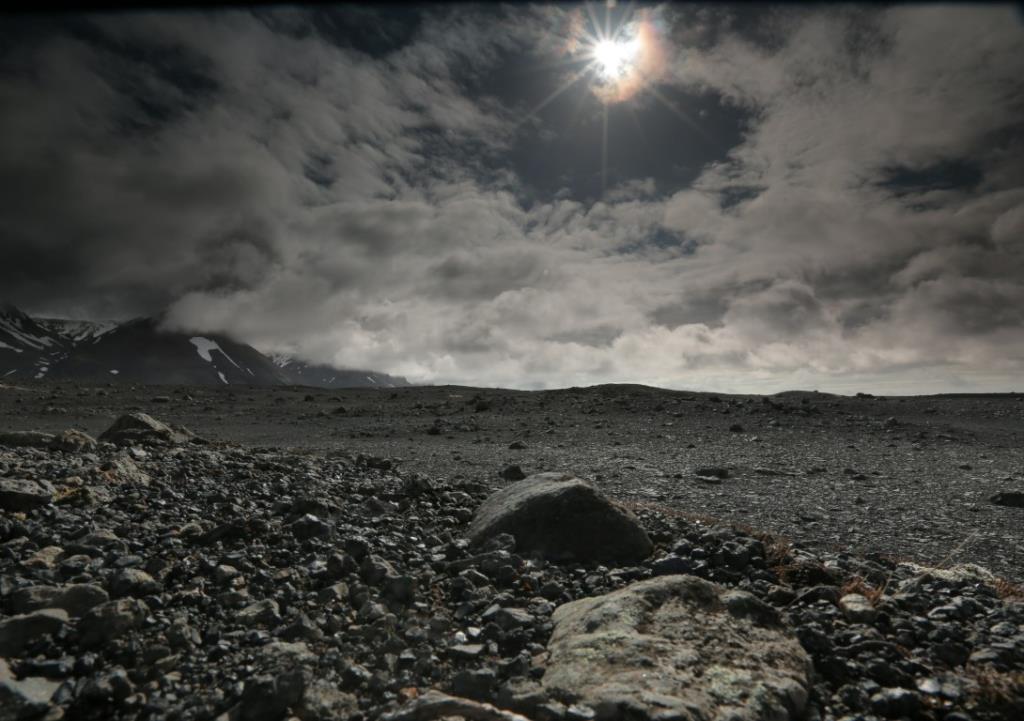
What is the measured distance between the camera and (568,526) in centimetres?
666

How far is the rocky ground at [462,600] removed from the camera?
12.0 feet

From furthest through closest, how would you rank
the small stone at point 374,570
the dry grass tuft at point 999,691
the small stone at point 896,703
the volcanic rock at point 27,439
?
the volcanic rock at point 27,439, the small stone at point 374,570, the small stone at point 896,703, the dry grass tuft at point 999,691

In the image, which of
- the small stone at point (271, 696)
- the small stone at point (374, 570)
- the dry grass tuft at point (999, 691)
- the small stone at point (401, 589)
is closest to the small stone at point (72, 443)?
the small stone at point (374, 570)

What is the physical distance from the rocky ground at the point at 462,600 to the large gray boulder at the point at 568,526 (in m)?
0.05

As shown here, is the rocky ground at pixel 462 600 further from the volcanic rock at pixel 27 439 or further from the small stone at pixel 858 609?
the volcanic rock at pixel 27 439

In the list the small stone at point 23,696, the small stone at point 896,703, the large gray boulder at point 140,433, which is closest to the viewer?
the small stone at point 23,696

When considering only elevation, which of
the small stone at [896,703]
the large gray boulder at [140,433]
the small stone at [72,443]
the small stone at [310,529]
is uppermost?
the large gray boulder at [140,433]

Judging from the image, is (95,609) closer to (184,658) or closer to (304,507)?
(184,658)

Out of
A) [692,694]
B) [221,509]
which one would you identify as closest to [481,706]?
[692,694]

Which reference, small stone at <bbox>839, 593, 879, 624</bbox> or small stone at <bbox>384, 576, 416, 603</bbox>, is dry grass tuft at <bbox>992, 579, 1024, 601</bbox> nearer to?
small stone at <bbox>839, 593, 879, 624</bbox>

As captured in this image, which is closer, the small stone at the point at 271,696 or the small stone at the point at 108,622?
the small stone at the point at 271,696

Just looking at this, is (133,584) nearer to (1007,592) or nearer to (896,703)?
(896,703)

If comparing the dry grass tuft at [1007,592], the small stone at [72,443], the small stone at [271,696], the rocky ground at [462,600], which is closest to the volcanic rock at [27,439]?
the small stone at [72,443]

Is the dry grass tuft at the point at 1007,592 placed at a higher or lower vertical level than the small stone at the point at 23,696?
higher
